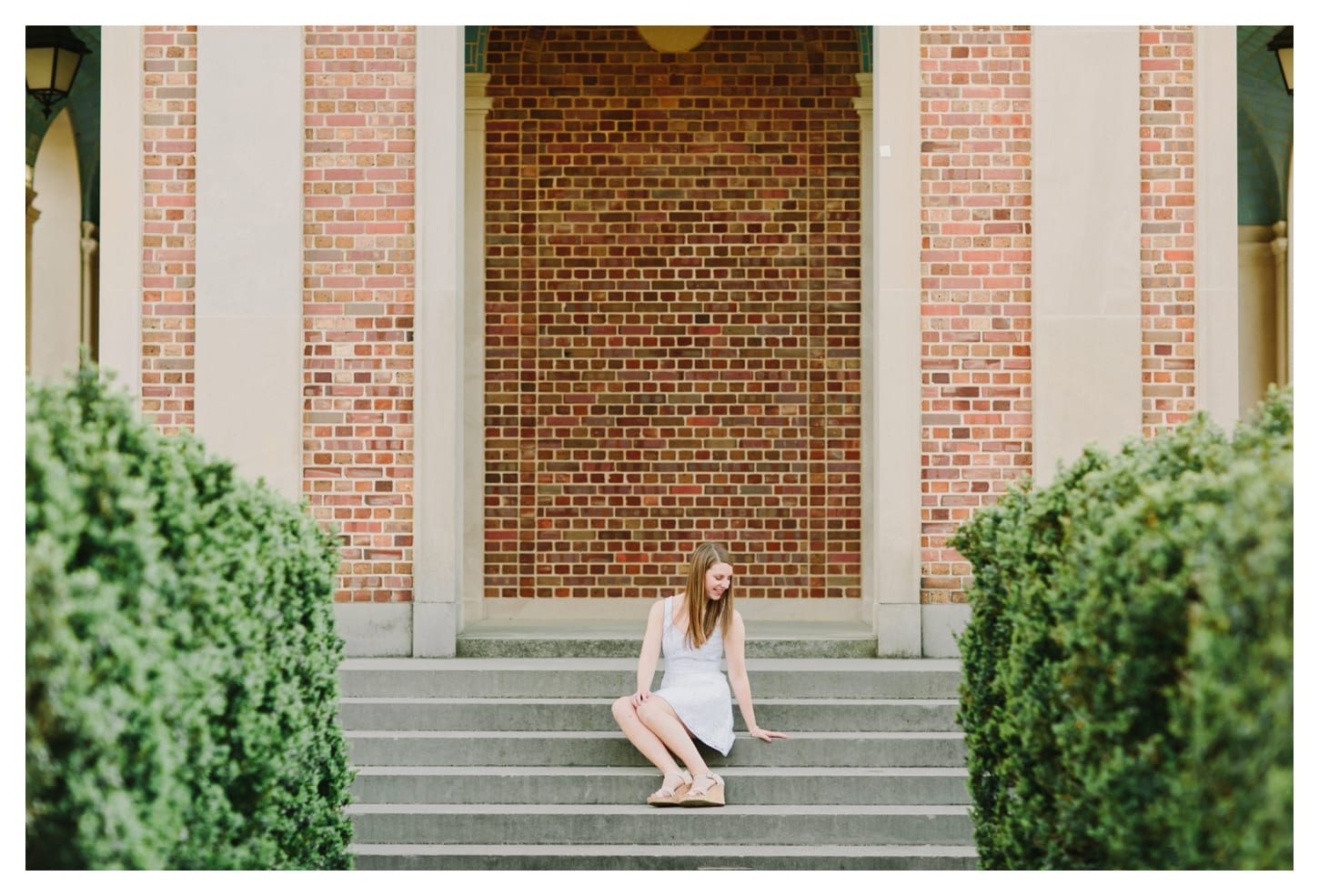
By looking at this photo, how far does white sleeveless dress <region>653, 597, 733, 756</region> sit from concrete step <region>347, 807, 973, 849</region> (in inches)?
14.4

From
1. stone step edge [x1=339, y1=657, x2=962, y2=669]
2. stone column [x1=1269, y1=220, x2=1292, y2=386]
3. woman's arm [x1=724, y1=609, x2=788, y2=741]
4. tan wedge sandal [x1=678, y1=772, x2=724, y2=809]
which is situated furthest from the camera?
stone column [x1=1269, y1=220, x2=1292, y2=386]

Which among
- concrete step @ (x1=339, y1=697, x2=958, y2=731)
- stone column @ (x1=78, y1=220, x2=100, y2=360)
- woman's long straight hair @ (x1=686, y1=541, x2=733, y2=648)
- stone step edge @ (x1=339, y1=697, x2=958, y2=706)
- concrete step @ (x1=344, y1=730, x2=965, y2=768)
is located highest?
stone column @ (x1=78, y1=220, x2=100, y2=360)

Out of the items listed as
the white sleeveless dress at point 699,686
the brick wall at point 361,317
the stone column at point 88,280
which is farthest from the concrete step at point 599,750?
the stone column at point 88,280

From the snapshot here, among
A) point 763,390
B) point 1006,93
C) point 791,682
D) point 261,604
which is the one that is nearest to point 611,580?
point 763,390

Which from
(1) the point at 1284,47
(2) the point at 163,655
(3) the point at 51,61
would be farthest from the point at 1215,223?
(3) the point at 51,61

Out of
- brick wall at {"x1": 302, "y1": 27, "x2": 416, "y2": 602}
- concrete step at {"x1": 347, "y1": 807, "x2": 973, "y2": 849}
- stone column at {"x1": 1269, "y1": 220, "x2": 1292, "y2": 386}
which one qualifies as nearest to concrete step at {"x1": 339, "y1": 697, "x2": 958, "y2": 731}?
concrete step at {"x1": 347, "y1": 807, "x2": 973, "y2": 849}

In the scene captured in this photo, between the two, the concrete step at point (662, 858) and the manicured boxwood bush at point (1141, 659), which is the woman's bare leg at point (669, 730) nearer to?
the concrete step at point (662, 858)

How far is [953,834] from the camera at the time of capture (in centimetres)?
549

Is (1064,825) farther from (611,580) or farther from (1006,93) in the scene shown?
(611,580)

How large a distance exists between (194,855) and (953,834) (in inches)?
134

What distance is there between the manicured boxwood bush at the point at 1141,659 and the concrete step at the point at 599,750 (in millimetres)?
1223

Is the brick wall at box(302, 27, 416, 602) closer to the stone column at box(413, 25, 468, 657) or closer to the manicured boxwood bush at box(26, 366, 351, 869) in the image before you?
the stone column at box(413, 25, 468, 657)

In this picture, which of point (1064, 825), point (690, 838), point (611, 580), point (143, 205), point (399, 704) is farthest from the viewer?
point (611, 580)

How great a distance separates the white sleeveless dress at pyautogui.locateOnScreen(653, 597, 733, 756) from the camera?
5.70 meters
